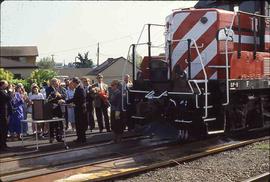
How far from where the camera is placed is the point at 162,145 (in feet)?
33.8

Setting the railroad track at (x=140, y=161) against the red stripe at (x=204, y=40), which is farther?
the red stripe at (x=204, y=40)

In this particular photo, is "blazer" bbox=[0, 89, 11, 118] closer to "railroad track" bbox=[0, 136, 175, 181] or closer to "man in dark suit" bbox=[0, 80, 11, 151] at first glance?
"man in dark suit" bbox=[0, 80, 11, 151]

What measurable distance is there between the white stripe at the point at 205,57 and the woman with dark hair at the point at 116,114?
1.79m

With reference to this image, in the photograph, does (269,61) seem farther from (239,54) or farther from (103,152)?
(103,152)

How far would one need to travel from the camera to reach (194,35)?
10.7 meters

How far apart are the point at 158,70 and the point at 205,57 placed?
117 cm

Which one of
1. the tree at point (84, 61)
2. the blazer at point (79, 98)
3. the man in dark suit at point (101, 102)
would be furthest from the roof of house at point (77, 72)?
the blazer at point (79, 98)

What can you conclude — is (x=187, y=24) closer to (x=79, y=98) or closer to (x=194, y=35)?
(x=194, y=35)

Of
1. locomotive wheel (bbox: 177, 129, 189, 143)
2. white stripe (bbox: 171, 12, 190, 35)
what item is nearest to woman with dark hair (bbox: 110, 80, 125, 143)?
locomotive wheel (bbox: 177, 129, 189, 143)

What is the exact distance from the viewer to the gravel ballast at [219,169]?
726 centimetres

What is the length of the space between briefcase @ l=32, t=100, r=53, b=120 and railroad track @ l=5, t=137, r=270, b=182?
6.68 feet

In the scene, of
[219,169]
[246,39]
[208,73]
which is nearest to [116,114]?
[208,73]

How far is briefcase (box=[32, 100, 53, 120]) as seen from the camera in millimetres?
9664

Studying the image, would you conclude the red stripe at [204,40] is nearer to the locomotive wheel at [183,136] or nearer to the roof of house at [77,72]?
the locomotive wheel at [183,136]
